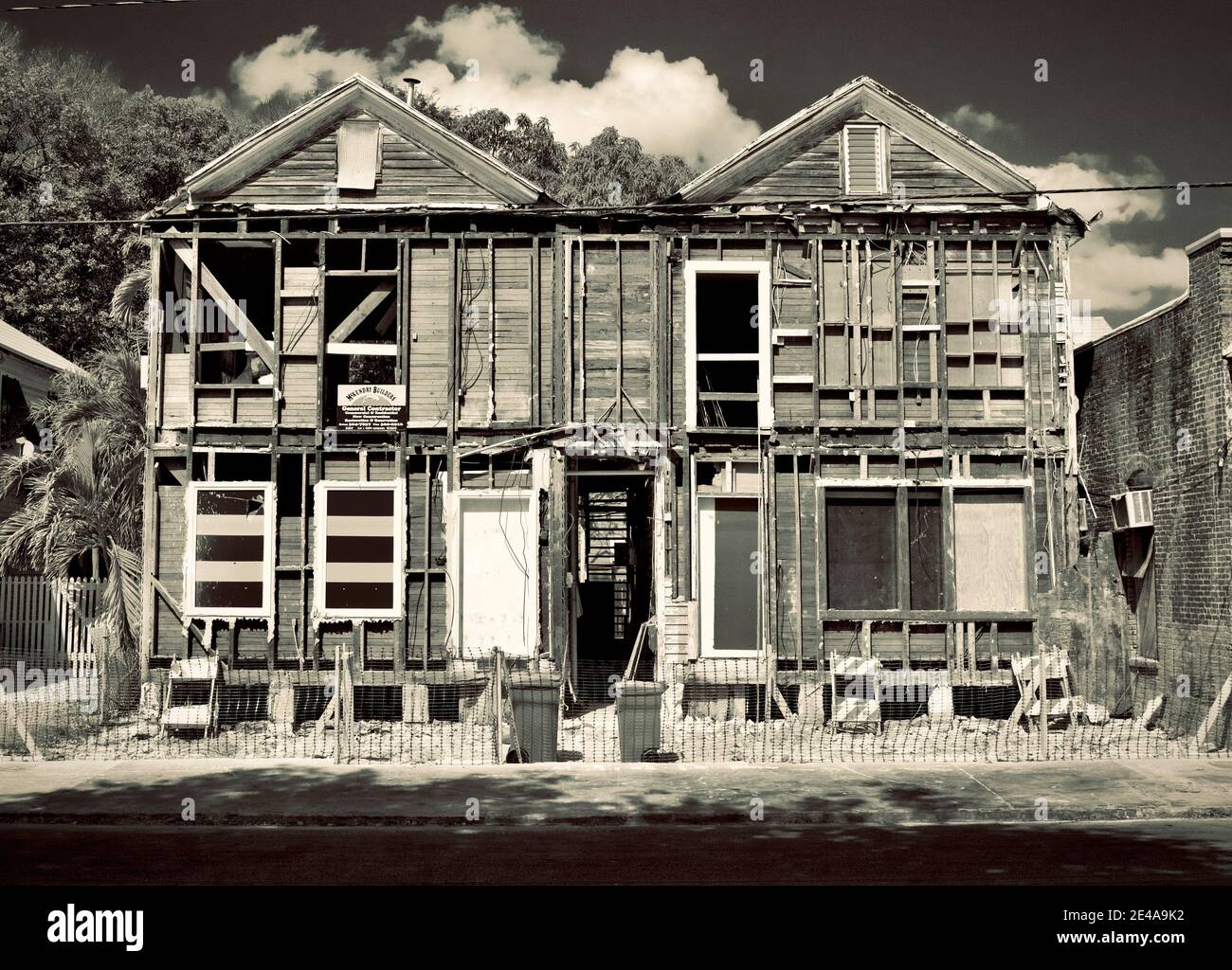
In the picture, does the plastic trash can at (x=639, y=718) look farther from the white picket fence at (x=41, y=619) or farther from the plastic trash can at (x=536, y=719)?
the white picket fence at (x=41, y=619)

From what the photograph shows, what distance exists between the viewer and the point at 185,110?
40.5m

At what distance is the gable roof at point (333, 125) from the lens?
19625 millimetres

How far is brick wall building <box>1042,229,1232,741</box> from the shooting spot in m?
16.3

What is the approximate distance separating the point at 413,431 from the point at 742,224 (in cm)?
657

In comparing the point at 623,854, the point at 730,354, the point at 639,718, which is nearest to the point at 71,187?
the point at 730,354

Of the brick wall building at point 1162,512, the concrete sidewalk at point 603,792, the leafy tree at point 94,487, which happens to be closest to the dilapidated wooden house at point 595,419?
the brick wall building at point 1162,512

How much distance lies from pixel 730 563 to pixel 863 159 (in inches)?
297

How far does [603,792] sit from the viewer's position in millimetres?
13148

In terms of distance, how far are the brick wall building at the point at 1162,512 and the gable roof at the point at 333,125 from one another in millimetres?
10317

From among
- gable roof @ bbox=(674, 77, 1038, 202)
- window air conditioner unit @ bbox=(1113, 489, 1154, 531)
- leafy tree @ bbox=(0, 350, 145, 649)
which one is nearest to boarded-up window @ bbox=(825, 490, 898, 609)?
window air conditioner unit @ bbox=(1113, 489, 1154, 531)

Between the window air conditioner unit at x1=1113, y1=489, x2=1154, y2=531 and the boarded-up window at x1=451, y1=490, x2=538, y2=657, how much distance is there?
31.7 ft

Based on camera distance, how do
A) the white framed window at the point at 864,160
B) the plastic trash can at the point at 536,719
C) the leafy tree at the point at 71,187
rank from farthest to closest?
the leafy tree at the point at 71,187, the white framed window at the point at 864,160, the plastic trash can at the point at 536,719

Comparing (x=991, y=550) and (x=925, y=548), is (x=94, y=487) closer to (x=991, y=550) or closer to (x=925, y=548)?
(x=925, y=548)

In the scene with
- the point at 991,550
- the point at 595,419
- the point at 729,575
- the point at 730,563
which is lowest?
the point at 729,575
